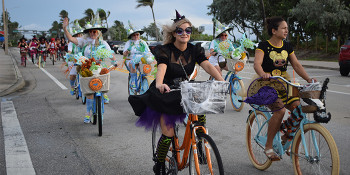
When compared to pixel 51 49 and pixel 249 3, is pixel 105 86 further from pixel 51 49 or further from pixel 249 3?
pixel 249 3

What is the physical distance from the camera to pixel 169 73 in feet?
12.3

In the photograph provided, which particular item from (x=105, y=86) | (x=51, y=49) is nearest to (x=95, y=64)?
(x=105, y=86)

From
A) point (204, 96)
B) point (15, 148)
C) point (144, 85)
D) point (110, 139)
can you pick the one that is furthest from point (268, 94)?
point (144, 85)

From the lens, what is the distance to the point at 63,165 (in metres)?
5.01

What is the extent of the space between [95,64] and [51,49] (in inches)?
807

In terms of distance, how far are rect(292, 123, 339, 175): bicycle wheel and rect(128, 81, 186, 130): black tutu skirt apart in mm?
1184

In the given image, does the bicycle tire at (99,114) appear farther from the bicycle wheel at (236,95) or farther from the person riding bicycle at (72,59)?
the bicycle wheel at (236,95)

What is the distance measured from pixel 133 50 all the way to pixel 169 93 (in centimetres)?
677

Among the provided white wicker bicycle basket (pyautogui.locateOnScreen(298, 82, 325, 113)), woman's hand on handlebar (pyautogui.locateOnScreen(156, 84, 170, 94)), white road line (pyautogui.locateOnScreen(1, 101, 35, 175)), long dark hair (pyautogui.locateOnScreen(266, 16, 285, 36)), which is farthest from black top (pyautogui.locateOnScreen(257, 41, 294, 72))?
white road line (pyautogui.locateOnScreen(1, 101, 35, 175))

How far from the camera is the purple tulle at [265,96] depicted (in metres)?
3.95

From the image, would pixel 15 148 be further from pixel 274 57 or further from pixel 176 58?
pixel 274 57

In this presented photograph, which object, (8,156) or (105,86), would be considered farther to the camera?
(105,86)

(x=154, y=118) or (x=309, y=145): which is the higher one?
(x=154, y=118)

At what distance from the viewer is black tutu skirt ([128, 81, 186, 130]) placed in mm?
3510
